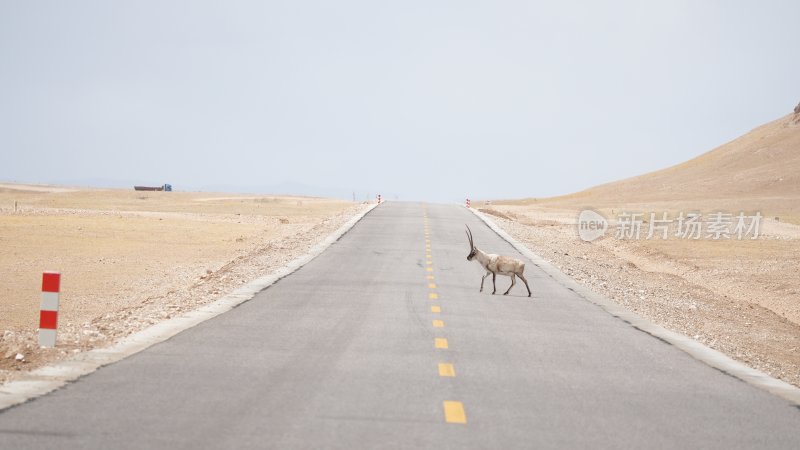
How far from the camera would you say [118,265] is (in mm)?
27266

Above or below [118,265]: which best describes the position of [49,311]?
above

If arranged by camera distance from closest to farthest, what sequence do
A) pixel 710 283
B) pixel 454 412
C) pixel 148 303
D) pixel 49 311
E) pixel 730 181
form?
pixel 454 412 → pixel 49 311 → pixel 148 303 → pixel 710 283 → pixel 730 181

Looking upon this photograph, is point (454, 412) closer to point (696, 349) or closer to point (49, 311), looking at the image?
point (49, 311)

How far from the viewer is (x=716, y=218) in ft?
177

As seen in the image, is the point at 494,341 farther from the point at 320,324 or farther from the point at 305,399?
the point at 305,399

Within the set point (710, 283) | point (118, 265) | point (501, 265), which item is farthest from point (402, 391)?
point (710, 283)

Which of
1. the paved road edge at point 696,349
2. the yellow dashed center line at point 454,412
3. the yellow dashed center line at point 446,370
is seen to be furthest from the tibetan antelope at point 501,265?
the yellow dashed center line at point 454,412

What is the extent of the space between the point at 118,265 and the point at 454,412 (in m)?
21.3

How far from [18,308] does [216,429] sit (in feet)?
42.9

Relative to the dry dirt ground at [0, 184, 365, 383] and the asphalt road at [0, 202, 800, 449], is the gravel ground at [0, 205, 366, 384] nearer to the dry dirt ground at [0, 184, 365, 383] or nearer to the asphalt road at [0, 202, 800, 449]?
the dry dirt ground at [0, 184, 365, 383]

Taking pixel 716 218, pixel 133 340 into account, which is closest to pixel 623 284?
pixel 133 340

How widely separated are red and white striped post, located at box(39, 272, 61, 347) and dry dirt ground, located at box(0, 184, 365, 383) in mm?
172

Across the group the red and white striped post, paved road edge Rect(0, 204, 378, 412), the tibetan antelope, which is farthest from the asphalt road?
the tibetan antelope

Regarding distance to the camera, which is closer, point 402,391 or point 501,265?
point 402,391
